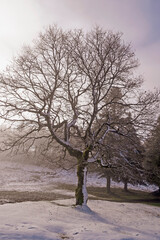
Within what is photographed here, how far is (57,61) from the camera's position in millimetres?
14164

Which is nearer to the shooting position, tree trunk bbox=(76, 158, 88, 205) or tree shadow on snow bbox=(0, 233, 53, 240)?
tree shadow on snow bbox=(0, 233, 53, 240)

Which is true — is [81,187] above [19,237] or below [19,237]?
above

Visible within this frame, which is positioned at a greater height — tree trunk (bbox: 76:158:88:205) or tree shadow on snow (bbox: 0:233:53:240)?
tree trunk (bbox: 76:158:88:205)

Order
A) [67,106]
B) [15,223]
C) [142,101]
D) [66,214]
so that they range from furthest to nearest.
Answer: [67,106] → [142,101] → [66,214] → [15,223]

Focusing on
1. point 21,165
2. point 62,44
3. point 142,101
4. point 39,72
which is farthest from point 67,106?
point 21,165

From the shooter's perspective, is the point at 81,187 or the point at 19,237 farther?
the point at 81,187

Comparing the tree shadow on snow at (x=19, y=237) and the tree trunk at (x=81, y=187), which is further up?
the tree trunk at (x=81, y=187)

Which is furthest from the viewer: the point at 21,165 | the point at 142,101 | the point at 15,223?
the point at 21,165

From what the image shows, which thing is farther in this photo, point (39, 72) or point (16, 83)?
point (39, 72)

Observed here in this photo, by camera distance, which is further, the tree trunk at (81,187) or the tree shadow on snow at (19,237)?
the tree trunk at (81,187)

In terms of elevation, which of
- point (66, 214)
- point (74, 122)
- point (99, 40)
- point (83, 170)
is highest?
point (99, 40)

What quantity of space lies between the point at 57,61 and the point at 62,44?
1229mm

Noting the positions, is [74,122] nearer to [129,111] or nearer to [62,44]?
[129,111]

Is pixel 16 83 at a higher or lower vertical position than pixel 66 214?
higher
